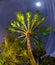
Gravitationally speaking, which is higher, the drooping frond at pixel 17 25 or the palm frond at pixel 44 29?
the drooping frond at pixel 17 25

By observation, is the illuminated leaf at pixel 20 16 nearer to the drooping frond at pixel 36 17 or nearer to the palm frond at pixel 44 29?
the drooping frond at pixel 36 17

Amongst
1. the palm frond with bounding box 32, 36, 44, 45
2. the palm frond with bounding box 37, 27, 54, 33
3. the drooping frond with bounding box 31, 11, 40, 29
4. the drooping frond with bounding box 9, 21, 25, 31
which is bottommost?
the palm frond with bounding box 32, 36, 44, 45

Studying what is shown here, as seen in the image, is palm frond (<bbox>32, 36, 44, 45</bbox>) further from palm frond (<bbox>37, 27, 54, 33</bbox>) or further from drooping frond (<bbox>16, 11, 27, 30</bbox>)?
drooping frond (<bbox>16, 11, 27, 30</bbox>)

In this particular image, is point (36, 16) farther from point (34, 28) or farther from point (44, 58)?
point (44, 58)

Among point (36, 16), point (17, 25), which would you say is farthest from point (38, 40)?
point (17, 25)

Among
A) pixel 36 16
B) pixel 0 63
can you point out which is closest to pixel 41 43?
pixel 36 16

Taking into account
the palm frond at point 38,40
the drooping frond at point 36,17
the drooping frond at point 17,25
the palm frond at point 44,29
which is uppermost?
the drooping frond at point 36,17

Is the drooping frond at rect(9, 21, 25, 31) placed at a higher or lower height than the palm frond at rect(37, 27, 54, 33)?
higher

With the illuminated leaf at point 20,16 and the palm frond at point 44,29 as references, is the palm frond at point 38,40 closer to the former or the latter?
the palm frond at point 44,29

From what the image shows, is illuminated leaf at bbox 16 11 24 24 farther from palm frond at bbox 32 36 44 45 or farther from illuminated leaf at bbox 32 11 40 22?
palm frond at bbox 32 36 44 45

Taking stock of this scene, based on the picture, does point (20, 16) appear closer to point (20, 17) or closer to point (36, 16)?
point (20, 17)

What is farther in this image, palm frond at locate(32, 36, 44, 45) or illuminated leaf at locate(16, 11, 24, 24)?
palm frond at locate(32, 36, 44, 45)

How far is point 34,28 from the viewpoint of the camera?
3400cm

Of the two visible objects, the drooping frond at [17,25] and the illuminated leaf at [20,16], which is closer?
the illuminated leaf at [20,16]
